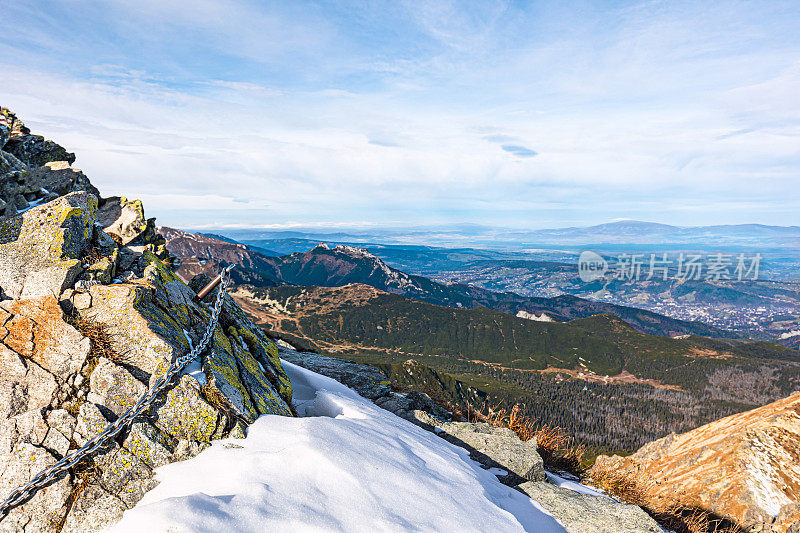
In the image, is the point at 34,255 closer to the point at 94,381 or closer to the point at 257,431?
the point at 94,381

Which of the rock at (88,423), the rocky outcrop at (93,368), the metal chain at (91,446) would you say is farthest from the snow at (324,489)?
the rock at (88,423)

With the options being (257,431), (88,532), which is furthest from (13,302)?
(257,431)

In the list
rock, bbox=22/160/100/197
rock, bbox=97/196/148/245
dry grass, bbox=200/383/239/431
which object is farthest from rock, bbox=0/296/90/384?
rock, bbox=22/160/100/197

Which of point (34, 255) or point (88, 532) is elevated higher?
point (34, 255)

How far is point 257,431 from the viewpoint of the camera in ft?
24.3

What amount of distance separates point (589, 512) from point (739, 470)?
10833 mm

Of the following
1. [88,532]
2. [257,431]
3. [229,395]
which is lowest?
[88,532]

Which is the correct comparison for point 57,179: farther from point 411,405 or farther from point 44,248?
point 411,405

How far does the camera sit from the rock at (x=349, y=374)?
52.1ft

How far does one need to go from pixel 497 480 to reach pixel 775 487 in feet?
39.4

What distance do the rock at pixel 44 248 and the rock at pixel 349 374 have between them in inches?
418

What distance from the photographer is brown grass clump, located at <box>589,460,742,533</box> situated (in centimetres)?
983

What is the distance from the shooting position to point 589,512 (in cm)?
817

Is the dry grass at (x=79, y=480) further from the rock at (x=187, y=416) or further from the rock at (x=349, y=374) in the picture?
the rock at (x=349, y=374)
